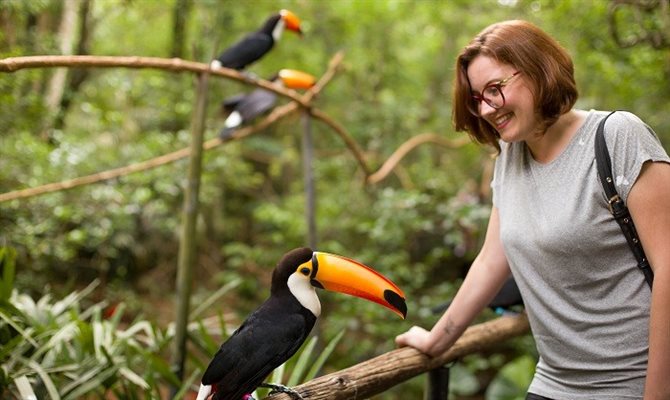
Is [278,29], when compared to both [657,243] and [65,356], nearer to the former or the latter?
[65,356]

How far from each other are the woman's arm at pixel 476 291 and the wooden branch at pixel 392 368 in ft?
0.20

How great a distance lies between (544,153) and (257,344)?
0.68m

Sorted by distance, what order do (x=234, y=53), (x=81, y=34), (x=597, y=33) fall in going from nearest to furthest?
(x=234, y=53)
(x=597, y=33)
(x=81, y=34)

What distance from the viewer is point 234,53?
2801 mm

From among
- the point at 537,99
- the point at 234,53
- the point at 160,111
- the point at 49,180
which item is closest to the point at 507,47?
the point at 537,99

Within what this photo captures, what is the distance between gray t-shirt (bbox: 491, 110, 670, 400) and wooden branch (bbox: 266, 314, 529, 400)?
353mm

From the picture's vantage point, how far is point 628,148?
40.0 inches

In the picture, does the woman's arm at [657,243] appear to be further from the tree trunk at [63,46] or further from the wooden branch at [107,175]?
the tree trunk at [63,46]

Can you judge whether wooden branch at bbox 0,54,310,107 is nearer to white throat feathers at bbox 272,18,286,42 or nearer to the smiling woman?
white throat feathers at bbox 272,18,286,42

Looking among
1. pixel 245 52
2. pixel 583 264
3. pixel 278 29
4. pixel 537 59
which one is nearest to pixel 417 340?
pixel 583 264

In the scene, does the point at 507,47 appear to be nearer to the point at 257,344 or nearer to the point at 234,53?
the point at 257,344

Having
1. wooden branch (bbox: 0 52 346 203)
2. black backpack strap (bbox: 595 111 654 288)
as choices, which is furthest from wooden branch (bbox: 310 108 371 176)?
black backpack strap (bbox: 595 111 654 288)

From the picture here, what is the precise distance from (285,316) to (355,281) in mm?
158

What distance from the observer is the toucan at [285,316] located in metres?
1.10
